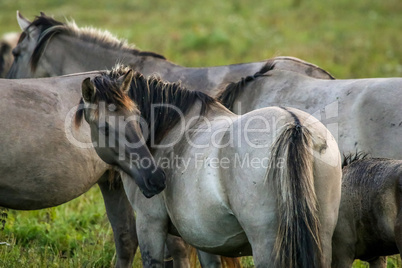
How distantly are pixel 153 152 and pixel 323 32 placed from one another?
528 inches

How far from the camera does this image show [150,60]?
6.83m

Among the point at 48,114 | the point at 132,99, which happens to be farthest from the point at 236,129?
the point at 48,114

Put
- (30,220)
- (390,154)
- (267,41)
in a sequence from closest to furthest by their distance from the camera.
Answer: (390,154), (30,220), (267,41)

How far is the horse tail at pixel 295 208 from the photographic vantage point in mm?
3281

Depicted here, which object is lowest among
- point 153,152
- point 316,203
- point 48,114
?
point 316,203

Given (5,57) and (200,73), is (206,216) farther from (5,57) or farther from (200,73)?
(5,57)

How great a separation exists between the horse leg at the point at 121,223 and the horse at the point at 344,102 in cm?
140

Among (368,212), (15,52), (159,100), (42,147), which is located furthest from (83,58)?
(368,212)

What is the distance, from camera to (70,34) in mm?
6902

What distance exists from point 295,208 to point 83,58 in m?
4.26

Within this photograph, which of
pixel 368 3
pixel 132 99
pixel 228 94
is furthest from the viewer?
pixel 368 3

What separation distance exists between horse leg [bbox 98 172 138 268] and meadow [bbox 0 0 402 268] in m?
0.21

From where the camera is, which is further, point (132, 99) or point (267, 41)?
point (267, 41)

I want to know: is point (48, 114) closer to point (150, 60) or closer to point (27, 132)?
point (27, 132)
